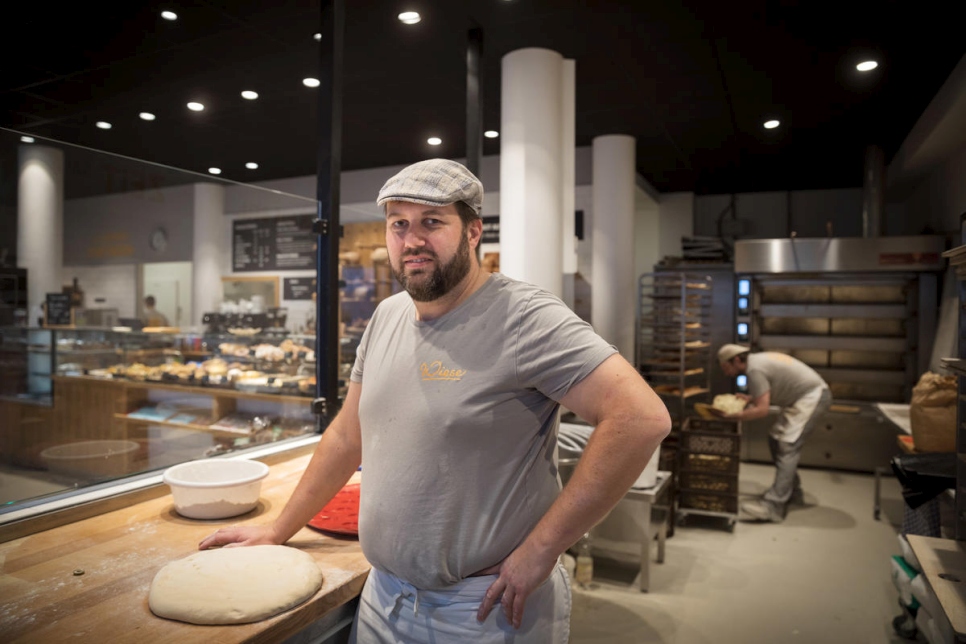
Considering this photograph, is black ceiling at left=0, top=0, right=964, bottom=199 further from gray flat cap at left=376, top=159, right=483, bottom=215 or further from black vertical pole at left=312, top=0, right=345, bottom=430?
gray flat cap at left=376, top=159, right=483, bottom=215

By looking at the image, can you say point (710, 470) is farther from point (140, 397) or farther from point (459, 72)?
point (140, 397)

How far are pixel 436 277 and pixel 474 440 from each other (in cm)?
35

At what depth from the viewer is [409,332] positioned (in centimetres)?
142

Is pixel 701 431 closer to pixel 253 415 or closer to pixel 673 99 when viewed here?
pixel 673 99

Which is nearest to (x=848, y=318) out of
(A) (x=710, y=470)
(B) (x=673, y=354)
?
(B) (x=673, y=354)

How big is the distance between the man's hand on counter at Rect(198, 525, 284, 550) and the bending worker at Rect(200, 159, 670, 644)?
30cm

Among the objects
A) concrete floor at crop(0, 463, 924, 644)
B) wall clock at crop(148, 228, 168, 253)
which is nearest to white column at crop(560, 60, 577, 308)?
concrete floor at crop(0, 463, 924, 644)

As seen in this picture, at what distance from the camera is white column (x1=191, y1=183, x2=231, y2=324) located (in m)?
2.92

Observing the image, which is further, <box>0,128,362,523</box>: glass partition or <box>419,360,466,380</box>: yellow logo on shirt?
<box>0,128,362,523</box>: glass partition

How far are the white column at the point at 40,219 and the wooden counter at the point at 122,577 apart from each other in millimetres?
908

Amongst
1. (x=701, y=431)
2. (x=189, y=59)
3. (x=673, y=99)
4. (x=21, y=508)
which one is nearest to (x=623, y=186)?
(x=673, y=99)

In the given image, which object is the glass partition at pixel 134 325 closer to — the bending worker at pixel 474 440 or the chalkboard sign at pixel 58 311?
the chalkboard sign at pixel 58 311

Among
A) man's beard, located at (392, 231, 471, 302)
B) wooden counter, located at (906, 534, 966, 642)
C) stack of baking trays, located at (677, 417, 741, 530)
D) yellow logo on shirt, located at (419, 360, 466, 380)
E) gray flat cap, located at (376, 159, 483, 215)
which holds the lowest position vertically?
stack of baking trays, located at (677, 417, 741, 530)

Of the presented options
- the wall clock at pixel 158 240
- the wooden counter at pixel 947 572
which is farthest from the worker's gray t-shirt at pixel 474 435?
the wall clock at pixel 158 240
